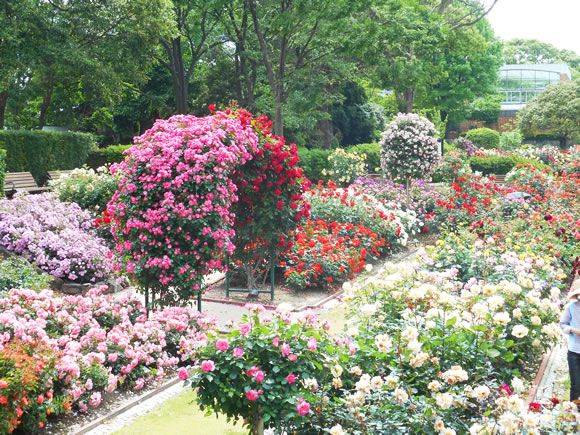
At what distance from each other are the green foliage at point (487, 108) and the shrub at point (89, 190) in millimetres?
40782

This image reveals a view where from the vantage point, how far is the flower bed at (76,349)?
481 centimetres

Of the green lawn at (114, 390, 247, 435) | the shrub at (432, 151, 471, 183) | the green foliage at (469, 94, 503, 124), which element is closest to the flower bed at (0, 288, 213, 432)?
the green lawn at (114, 390, 247, 435)

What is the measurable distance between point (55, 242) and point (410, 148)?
8708 millimetres

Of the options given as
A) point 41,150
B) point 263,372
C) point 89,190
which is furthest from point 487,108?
point 263,372

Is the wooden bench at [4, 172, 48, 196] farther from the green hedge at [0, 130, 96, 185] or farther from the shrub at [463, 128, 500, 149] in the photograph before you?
the shrub at [463, 128, 500, 149]

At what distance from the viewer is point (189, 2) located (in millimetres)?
23406

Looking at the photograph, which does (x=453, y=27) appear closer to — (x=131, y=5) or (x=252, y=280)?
(x=131, y=5)

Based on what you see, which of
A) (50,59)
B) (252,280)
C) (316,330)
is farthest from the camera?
(50,59)

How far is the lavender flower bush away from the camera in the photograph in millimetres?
9852

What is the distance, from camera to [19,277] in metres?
8.34

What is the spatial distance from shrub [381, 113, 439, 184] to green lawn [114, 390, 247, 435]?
11.1 m

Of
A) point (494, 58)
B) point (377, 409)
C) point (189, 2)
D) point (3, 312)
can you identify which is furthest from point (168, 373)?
point (494, 58)

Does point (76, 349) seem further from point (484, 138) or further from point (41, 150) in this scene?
point (484, 138)

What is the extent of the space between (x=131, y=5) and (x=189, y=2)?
403 centimetres
